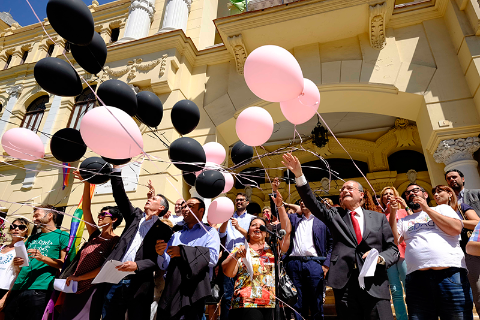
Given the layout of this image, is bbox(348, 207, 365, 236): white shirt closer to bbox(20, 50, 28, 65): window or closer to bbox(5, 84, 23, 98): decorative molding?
bbox(5, 84, 23, 98): decorative molding

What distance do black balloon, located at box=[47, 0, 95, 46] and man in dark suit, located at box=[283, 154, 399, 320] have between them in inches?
83.8

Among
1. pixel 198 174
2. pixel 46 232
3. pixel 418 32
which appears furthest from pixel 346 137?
pixel 46 232

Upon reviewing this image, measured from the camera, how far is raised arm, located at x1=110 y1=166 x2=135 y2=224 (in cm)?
342

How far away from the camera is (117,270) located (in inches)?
110

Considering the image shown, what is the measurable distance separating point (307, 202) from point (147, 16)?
8.77 m

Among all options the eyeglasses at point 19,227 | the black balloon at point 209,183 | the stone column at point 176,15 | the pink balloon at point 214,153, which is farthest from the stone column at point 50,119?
the black balloon at point 209,183

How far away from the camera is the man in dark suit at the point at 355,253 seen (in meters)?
2.37

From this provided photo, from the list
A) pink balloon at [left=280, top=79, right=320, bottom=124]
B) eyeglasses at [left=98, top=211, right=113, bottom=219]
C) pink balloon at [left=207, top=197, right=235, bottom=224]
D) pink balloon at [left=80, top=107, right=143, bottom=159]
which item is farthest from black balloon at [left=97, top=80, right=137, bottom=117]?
pink balloon at [left=280, top=79, right=320, bottom=124]

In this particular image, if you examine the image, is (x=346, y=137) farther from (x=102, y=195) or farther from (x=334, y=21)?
(x=102, y=195)

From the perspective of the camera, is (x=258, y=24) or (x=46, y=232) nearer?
(x=46, y=232)

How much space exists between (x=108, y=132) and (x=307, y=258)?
2.63 meters

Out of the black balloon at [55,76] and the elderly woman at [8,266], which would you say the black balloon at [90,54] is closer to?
the black balloon at [55,76]

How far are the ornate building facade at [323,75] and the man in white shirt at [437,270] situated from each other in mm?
3213

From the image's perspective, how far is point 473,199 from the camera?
330cm
